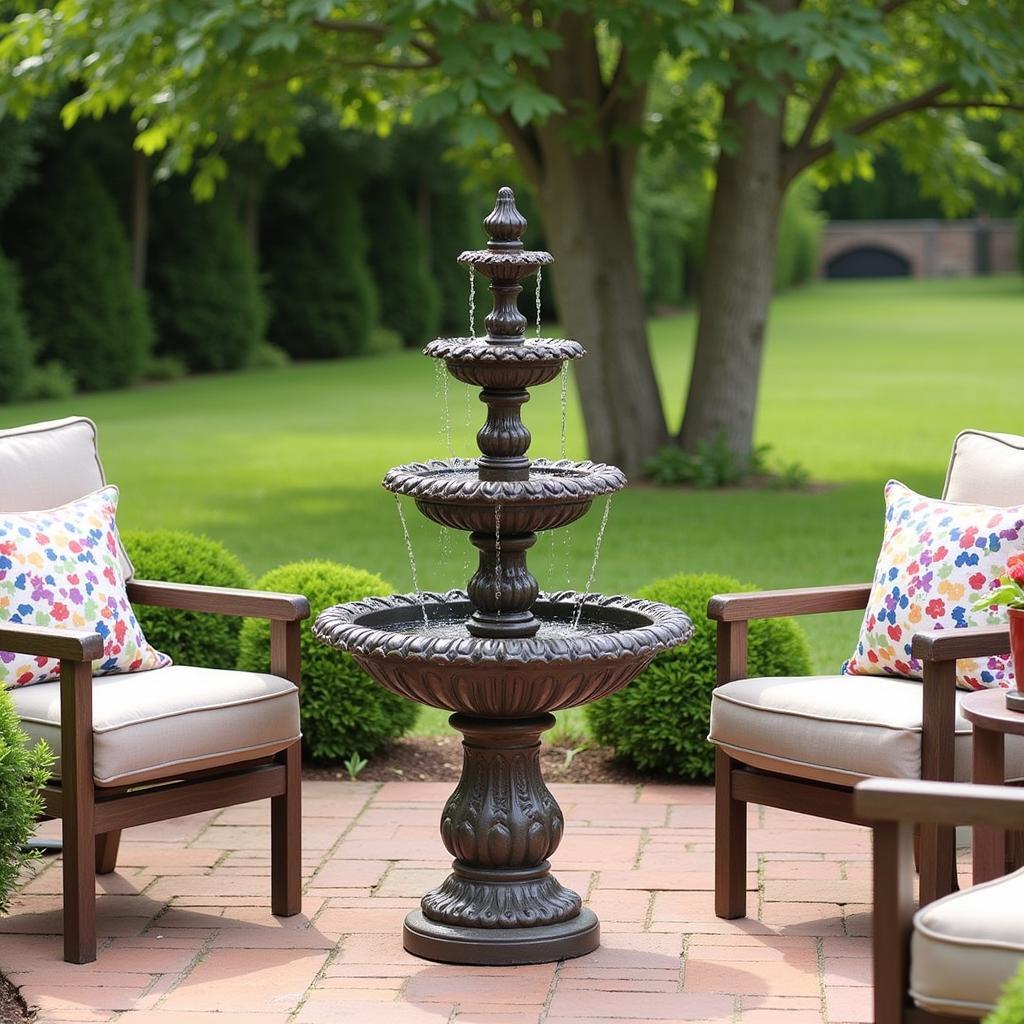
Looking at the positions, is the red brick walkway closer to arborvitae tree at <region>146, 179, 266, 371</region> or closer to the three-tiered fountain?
the three-tiered fountain

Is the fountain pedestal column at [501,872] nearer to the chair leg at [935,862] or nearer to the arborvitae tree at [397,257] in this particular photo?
the chair leg at [935,862]

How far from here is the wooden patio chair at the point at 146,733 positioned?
12.2ft

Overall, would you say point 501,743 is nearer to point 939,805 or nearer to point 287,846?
point 287,846

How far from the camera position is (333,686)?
5.34 meters

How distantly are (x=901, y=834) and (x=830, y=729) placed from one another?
1.21 meters

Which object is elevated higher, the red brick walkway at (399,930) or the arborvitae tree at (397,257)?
the arborvitae tree at (397,257)

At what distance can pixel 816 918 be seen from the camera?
411cm

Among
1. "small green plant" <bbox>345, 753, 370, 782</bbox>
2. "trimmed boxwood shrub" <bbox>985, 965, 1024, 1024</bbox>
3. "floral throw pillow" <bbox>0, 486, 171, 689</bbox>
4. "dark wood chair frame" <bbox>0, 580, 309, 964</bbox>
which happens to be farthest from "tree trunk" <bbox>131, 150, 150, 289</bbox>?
"trimmed boxwood shrub" <bbox>985, 965, 1024, 1024</bbox>

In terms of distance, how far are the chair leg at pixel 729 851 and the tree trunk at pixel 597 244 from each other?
774cm

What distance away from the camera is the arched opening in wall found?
59344 millimetres

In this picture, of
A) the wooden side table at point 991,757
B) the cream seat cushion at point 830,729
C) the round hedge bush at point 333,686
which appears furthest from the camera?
the round hedge bush at point 333,686

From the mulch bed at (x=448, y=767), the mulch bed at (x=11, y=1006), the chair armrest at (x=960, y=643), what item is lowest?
the mulch bed at (x=448, y=767)

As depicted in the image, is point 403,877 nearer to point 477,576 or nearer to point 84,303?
point 477,576

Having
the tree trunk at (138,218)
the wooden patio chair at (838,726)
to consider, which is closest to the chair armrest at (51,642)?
the wooden patio chair at (838,726)
